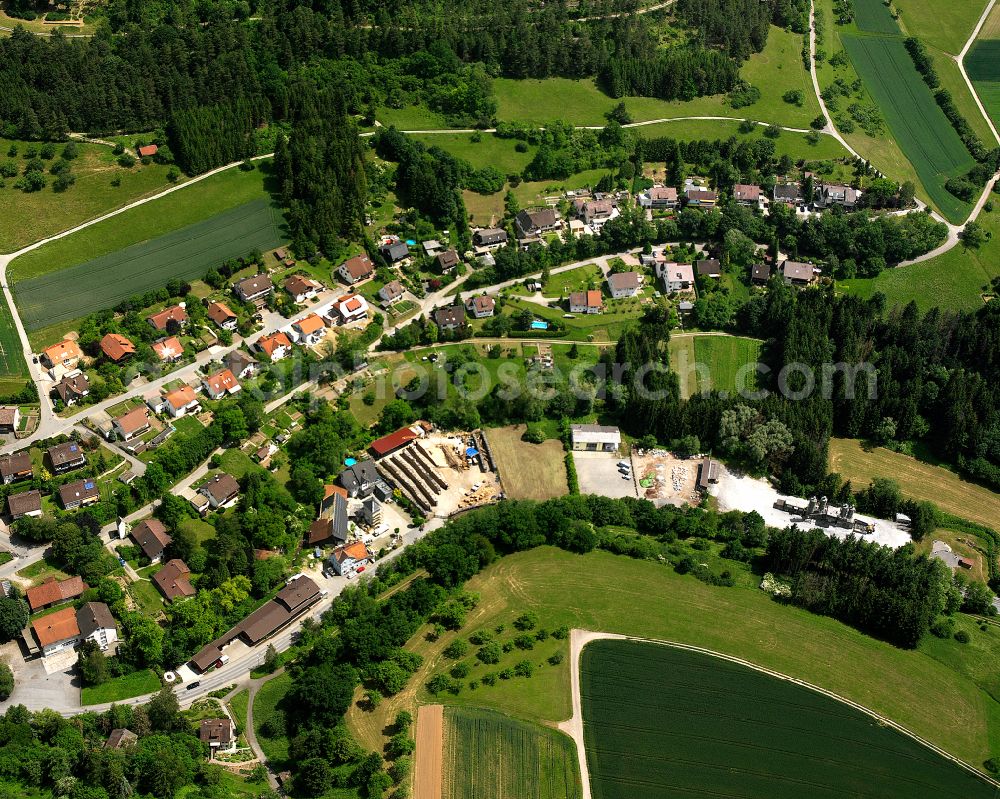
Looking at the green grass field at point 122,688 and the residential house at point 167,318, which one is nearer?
the green grass field at point 122,688

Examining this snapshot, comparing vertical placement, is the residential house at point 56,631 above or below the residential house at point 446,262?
below

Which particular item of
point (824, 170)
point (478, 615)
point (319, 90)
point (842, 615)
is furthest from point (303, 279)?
point (824, 170)

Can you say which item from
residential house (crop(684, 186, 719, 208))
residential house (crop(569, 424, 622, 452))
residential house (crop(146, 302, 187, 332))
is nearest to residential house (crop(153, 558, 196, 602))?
residential house (crop(146, 302, 187, 332))

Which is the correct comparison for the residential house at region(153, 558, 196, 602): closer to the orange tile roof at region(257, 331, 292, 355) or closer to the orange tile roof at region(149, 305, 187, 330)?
the orange tile roof at region(257, 331, 292, 355)

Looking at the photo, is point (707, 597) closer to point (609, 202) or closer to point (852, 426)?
point (852, 426)

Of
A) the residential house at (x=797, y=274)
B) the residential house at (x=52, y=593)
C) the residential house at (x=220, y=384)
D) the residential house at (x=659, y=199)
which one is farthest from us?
the residential house at (x=659, y=199)

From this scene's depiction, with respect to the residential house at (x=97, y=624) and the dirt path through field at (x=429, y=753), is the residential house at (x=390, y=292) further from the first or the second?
the dirt path through field at (x=429, y=753)

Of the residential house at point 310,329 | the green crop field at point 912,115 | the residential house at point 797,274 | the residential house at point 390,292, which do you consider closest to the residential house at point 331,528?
the residential house at point 310,329
